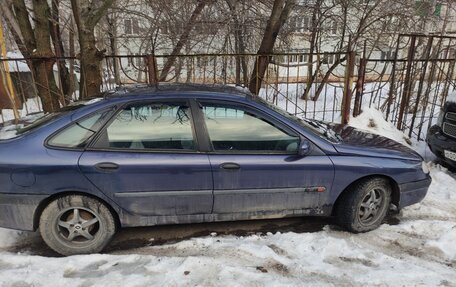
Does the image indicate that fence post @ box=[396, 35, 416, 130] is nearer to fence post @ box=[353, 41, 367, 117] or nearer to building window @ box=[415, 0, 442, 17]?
fence post @ box=[353, 41, 367, 117]

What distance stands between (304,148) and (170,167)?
3.95 feet

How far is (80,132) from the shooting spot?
3.01 meters

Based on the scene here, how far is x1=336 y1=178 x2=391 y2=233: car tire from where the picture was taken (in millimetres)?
3447

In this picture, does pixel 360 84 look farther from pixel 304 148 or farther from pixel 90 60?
pixel 90 60

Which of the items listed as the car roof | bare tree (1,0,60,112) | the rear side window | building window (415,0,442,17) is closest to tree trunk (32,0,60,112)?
bare tree (1,0,60,112)

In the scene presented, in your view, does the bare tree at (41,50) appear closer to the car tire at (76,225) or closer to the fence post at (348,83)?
the car tire at (76,225)

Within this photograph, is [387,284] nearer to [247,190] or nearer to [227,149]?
[247,190]

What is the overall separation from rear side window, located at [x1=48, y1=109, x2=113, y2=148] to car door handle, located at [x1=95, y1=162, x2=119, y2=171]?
8.6 inches

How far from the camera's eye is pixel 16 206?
117 inches

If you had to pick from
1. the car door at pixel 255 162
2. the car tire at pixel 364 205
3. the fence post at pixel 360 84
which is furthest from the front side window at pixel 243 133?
the fence post at pixel 360 84

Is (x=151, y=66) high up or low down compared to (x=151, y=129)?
up

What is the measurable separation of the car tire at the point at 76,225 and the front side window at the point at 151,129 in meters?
0.56

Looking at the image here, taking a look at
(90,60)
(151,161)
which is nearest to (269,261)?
(151,161)

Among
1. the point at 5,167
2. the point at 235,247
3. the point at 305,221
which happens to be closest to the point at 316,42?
the point at 305,221
